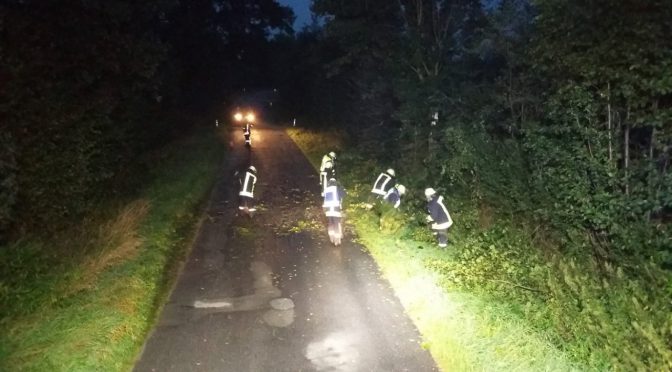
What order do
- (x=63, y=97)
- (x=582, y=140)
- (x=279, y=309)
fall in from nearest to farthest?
(x=582, y=140) < (x=279, y=309) < (x=63, y=97)

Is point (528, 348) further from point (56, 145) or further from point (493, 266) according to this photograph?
point (56, 145)

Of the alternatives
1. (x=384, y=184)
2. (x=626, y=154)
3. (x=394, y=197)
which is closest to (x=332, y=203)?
(x=394, y=197)

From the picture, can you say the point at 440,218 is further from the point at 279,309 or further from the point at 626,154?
the point at 279,309

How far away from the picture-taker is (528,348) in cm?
671

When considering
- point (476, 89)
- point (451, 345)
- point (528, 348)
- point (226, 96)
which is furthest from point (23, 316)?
point (226, 96)

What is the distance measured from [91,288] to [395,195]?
761 centimetres

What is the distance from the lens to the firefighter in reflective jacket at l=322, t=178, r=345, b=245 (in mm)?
11930

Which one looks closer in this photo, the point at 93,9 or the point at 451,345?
the point at 451,345

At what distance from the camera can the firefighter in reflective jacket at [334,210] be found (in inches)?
470

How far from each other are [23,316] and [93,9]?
22.9ft

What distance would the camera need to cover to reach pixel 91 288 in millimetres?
8781

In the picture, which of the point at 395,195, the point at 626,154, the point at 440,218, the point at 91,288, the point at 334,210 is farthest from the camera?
the point at 395,195

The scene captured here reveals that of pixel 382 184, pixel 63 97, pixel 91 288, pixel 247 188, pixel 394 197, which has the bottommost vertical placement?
pixel 91 288

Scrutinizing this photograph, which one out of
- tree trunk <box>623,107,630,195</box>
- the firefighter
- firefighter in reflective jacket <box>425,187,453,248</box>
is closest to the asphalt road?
the firefighter
